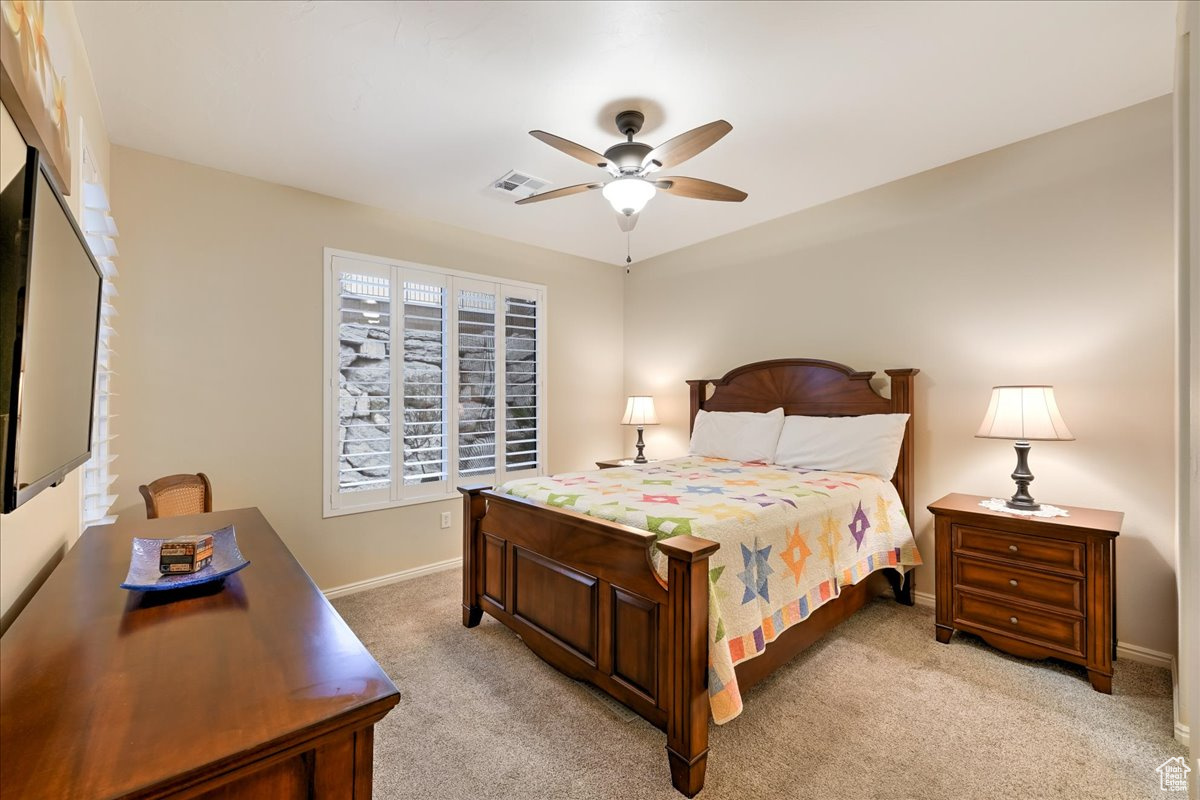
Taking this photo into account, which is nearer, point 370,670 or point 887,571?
point 370,670

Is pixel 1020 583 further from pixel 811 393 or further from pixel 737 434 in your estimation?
pixel 737 434

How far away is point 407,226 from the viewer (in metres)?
3.73

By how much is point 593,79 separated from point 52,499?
2.42 m

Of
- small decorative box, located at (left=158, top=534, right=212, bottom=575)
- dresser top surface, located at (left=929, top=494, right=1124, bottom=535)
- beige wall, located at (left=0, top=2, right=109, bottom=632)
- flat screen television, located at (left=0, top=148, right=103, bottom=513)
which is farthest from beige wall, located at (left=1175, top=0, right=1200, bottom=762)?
beige wall, located at (left=0, top=2, right=109, bottom=632)

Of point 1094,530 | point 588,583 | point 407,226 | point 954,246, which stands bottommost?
point 588,583

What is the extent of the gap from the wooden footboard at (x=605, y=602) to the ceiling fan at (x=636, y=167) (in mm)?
1476

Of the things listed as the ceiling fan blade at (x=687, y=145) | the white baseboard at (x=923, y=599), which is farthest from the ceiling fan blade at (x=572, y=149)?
the white baseboard at (x=923, y=599)

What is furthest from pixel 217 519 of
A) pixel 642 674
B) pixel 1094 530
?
pixel 1094 530

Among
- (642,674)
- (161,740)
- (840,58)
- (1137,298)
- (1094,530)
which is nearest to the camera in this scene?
(161,740)

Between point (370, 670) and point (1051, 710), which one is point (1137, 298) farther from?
A: point (370, 670)

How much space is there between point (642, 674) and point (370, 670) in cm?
124

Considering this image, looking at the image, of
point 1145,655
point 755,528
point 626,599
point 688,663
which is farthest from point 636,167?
point 1145,655

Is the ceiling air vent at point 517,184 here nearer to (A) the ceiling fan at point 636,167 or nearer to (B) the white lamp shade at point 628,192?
(A) the ceiling fan at point 636,167

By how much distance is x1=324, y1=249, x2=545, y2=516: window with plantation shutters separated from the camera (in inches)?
135
